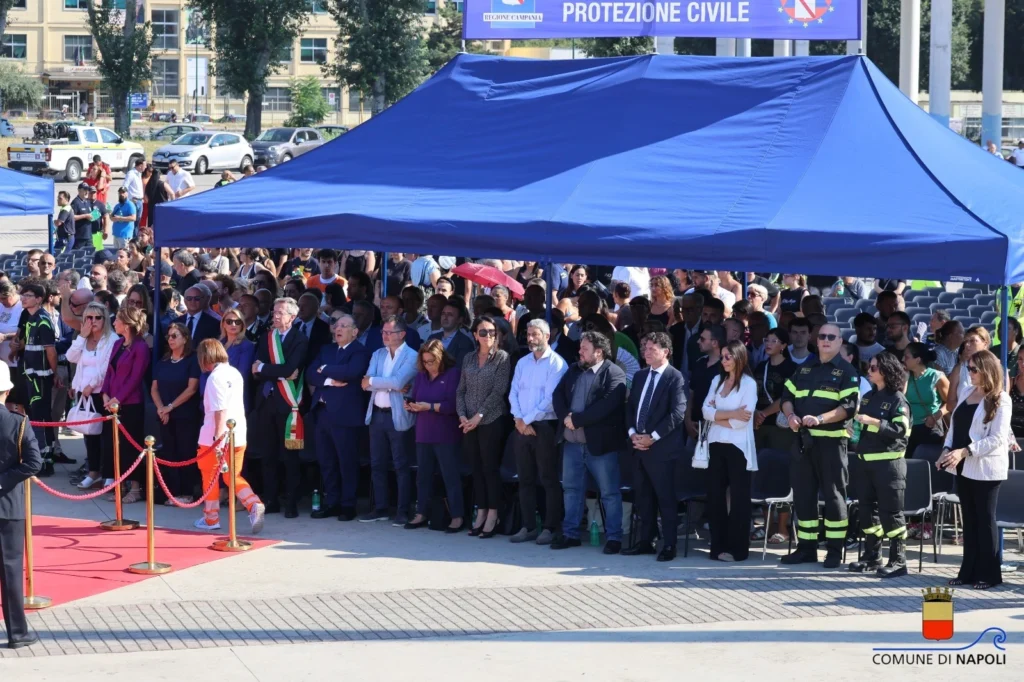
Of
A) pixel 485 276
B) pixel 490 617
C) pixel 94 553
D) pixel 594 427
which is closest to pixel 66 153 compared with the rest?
pixel 485 276

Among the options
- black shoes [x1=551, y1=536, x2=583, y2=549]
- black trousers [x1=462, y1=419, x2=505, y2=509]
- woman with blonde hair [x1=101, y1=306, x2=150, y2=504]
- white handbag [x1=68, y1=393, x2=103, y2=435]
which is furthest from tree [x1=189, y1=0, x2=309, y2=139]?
black shoes [x1=551, y1=536, x2=583, y2=549]

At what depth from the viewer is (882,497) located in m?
10.5

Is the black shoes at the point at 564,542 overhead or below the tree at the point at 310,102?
below

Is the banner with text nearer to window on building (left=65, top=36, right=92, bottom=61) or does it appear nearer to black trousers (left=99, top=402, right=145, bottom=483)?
black trousers (left=99, top=402, right=145, bottom=483)

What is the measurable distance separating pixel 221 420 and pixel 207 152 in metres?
39.3

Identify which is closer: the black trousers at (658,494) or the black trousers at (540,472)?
the black trousers at (658,494)

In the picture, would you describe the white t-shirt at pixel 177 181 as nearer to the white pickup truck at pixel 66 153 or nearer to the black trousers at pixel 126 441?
the black trousers at pixel 126 441

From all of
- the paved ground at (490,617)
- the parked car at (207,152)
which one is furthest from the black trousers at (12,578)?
the parked car at (207,152)

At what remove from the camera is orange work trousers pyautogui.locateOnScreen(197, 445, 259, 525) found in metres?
11.7

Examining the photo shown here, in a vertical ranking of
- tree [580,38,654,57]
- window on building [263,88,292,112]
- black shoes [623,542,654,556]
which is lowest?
black shoes [623,542,654,556]

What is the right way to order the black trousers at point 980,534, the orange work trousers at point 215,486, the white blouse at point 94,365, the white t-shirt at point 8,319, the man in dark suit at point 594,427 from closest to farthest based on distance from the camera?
the black trousers at point 980,534 → the man in dark suit at point 594,427 → the orange work trousers at point 215,486 → the white blouse at point 94,365 → the white t-shirt at point 8,319

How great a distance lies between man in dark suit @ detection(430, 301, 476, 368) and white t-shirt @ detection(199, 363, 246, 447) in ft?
5.87

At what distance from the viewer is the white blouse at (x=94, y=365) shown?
43.5ft

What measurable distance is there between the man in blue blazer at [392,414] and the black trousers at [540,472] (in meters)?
1.09
